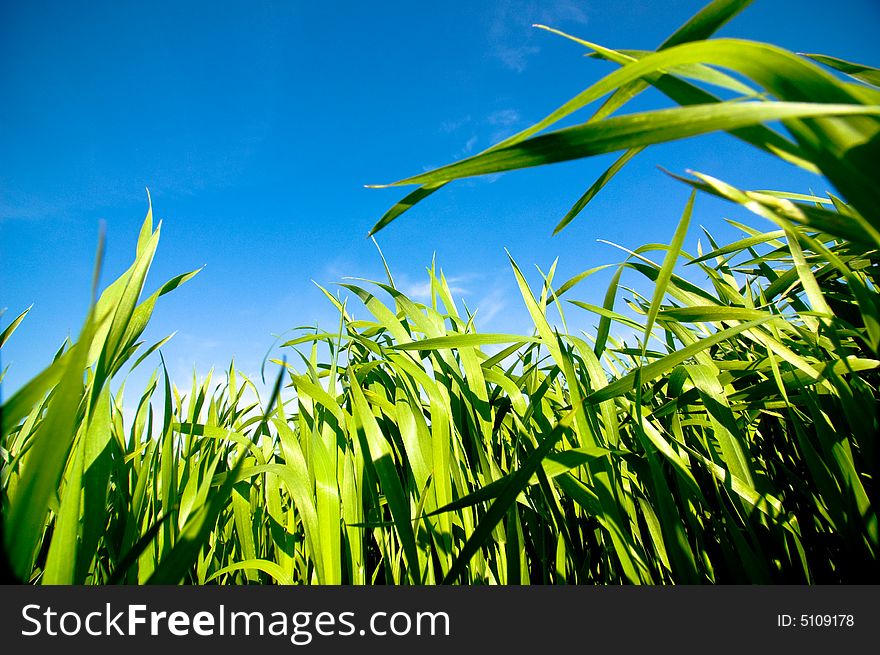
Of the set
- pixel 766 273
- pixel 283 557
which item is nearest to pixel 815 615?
pixel 283 557

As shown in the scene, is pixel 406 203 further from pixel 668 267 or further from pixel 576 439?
pixel 576 439

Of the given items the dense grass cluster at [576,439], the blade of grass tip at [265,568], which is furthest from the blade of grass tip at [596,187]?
the blade of grass tip at [265,568]

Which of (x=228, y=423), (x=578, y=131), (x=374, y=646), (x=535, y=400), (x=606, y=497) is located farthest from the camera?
(x=228, y=423)

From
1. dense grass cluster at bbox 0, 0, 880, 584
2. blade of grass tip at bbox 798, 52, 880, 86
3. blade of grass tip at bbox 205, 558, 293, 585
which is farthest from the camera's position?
blade of grass tip at bbox 205, 558, 293, 585

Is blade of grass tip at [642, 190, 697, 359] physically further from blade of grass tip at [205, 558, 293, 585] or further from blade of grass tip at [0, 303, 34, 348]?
blade of grass tip at [0, 303, 34, 348]

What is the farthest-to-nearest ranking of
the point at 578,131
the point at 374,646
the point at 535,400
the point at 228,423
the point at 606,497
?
the point at 228,423 → the point at 535,400 → the point at 606,497 → the point at 374,646 → the point at 578,131

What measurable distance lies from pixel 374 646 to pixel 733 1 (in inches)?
18.2

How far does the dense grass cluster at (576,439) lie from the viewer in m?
0.21

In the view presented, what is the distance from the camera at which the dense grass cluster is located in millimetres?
206

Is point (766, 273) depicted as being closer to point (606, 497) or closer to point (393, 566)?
point (606, 497)

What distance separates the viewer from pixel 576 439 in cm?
58

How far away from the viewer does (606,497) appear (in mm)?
443

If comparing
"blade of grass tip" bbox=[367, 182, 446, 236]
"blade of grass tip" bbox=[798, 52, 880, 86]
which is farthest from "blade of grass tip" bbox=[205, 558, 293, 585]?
"blade of grass tip" bbox=[798, 52, 880, 86]

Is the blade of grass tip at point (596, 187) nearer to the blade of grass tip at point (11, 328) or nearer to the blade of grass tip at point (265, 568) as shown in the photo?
the blade of grass tip at point (265, 568)
